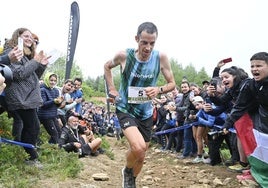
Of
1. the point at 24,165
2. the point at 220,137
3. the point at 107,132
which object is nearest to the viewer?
the point at 24,165

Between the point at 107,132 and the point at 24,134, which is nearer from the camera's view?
the point at 24,134

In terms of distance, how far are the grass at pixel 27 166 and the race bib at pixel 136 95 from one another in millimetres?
1561

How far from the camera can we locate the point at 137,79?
4.78m

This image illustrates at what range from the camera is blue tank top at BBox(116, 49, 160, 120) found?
188 inches

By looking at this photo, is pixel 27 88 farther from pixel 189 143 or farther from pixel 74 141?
pixel 189 143

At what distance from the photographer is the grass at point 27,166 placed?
436 centimetres

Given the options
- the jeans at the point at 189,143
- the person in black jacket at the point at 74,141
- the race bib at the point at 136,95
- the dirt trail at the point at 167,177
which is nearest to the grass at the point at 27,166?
the dirt trail at the point at 167,177

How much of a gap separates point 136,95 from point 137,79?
A: 0.22 metres

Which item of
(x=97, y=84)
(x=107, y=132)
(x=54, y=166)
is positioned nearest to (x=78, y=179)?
(x=54, y=166)

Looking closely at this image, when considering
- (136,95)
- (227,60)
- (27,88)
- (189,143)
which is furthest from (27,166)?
(189,143)

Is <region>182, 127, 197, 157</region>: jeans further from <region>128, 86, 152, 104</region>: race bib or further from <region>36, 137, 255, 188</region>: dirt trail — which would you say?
<region>128, 86, 152, 104</region>: race bib

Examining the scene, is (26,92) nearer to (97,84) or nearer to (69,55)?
(69,55)

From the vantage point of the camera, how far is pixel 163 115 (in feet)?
38.1

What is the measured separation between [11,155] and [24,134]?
36 centimetres
